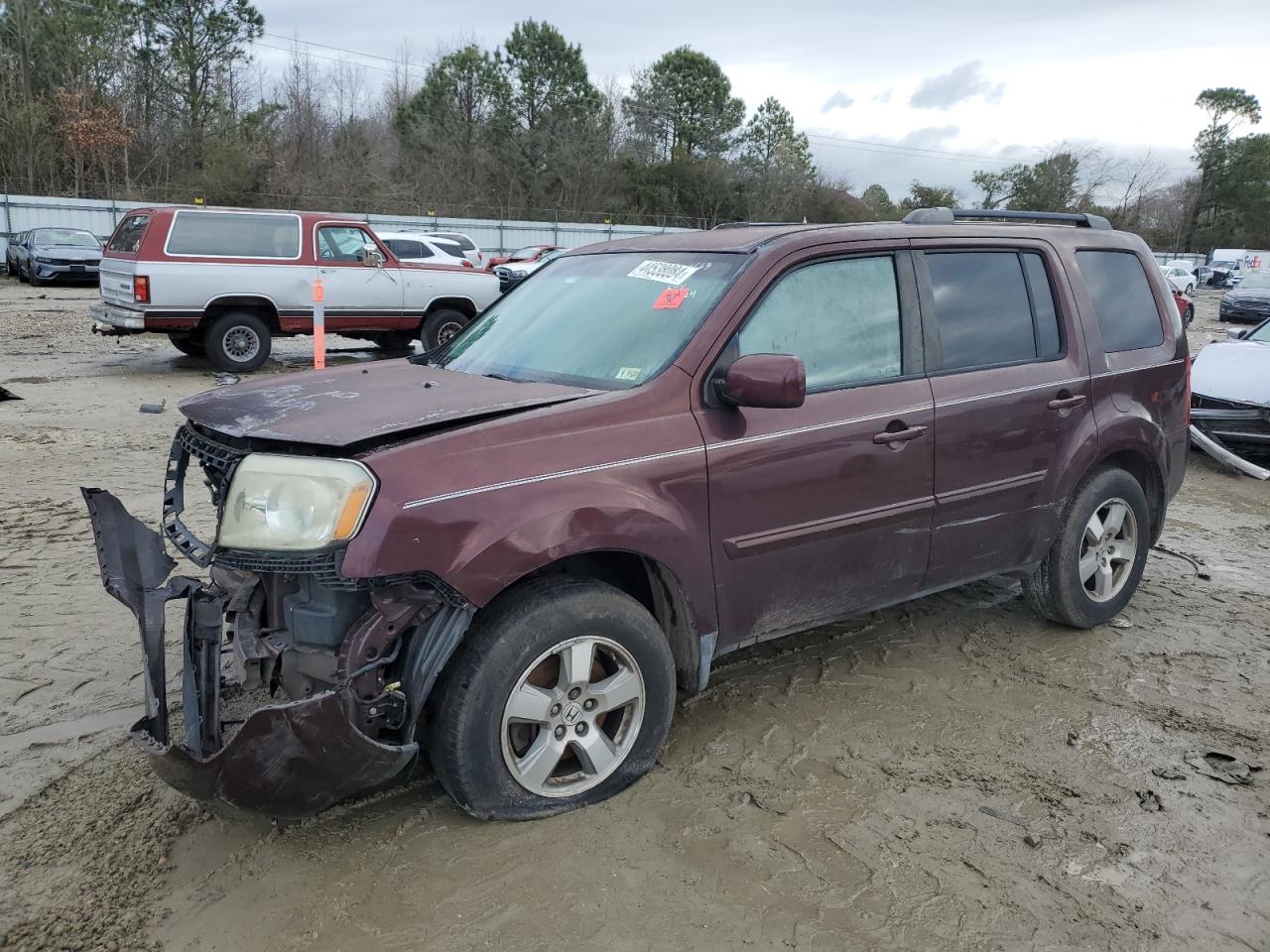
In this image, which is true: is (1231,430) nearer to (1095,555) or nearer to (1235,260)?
(1095,555)

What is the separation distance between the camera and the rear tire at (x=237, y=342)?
1202 centimetres

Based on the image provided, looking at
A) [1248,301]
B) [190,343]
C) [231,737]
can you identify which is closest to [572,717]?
[231,737]

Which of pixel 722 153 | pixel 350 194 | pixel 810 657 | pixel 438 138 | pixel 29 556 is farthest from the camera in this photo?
pixel 722 153

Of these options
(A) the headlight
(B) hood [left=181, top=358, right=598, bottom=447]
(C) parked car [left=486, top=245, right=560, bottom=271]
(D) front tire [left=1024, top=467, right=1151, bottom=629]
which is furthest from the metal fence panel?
(A) the headlight

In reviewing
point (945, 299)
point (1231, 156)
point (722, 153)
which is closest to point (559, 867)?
point (945, 299)

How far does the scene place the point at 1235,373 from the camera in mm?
8797

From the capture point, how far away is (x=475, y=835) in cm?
303

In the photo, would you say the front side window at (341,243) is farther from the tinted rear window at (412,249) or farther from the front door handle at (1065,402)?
the front door handle at (1065,402)

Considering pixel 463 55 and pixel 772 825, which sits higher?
pixel 463 55

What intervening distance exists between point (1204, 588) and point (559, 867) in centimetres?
438

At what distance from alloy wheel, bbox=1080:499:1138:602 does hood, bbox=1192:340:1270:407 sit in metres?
4.66

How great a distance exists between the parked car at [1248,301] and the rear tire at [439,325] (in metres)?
22.3

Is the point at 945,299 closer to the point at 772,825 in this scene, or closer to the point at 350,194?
the point at 772,825

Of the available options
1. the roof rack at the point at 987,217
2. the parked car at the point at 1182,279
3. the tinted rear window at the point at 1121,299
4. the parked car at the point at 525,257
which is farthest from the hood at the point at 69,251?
the parked car at the point at 1182,279
